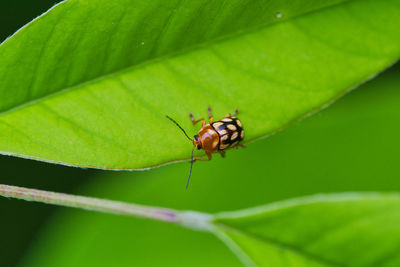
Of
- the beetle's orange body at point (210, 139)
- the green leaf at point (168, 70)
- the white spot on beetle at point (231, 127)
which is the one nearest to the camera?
the green leaf at point (168, 70)

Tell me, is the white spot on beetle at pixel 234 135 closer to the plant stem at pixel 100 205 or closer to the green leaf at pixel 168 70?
the green leaf at pixel 168 70

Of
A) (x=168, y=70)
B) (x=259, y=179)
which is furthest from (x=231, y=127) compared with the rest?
(x=259, y=179)

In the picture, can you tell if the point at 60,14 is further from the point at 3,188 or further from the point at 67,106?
the point at 3,188

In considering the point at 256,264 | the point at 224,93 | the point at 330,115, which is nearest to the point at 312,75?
the point at 224,93

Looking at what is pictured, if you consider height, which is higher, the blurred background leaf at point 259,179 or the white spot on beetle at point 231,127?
the white spot on beetle at point 231,127

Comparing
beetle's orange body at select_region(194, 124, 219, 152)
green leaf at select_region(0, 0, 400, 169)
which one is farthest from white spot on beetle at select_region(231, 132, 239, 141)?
green leaf at select_region(0, 0, 400, 169)

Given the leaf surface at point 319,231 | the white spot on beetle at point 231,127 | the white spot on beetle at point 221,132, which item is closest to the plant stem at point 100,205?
the leaf surface at point 319,231

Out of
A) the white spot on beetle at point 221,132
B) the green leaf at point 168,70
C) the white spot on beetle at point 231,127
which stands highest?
the green leaf at point 168,70
